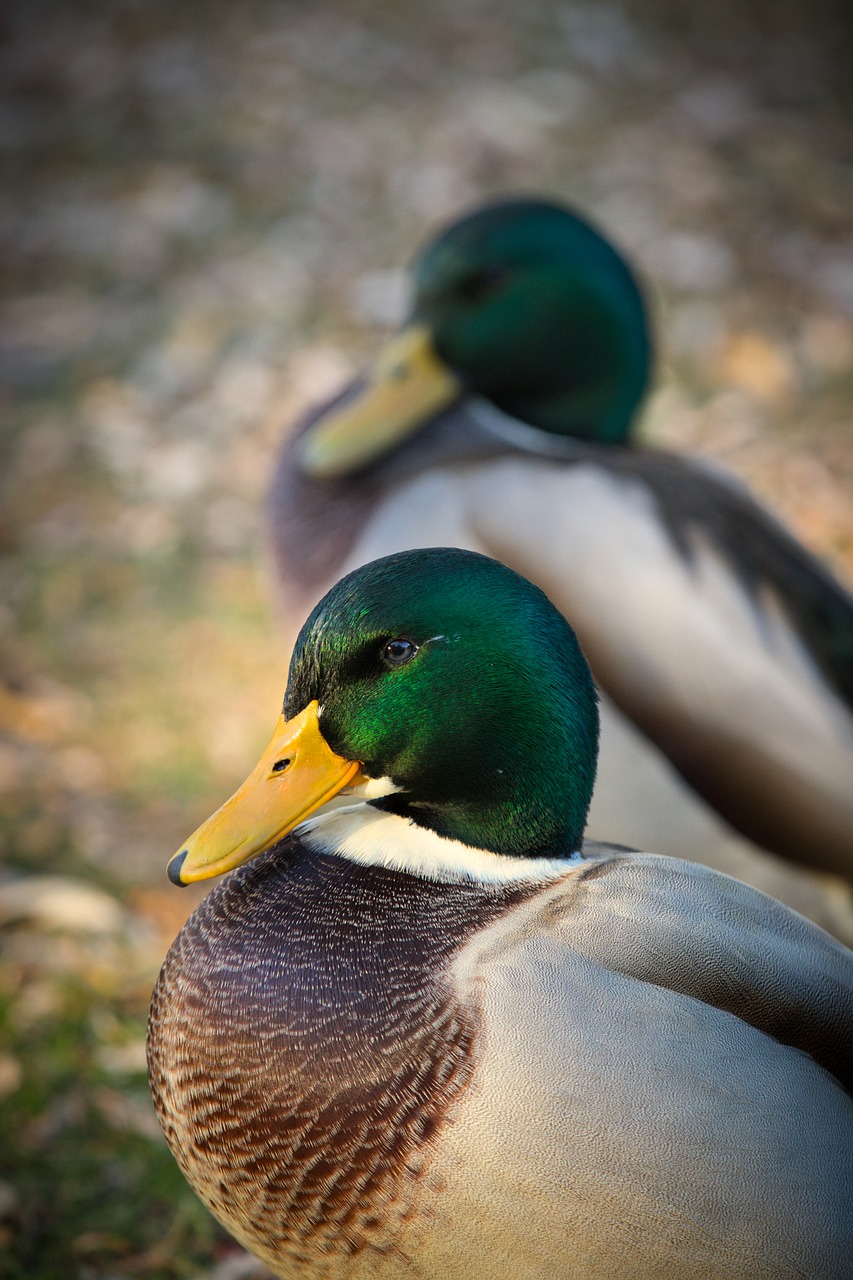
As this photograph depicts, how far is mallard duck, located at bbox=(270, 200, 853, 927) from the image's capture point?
235cm

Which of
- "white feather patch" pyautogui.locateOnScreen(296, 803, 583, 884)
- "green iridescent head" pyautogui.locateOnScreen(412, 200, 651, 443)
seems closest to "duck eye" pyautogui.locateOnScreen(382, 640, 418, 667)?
"white feather patch" pyautogui.locateOnScreen(296, 803, 583, 884)

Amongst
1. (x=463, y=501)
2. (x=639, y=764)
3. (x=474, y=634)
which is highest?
(x=474, y=634)

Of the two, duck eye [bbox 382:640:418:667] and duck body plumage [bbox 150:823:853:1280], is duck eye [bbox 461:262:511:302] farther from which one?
duck body plumage [bbox 150:823:853:1280]

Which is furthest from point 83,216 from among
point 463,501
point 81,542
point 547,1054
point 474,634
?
point 547,1054

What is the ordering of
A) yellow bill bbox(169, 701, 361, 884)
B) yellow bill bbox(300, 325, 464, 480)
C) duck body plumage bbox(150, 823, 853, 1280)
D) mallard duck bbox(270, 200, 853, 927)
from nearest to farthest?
duck body plumage bbox(150, 823, 853, 1280), yellow bill bbox(169, 701, 361, 884), mallard duck bbox(270, 200, 853, 927), yellow bill bbox(300, 325, 464, 480)

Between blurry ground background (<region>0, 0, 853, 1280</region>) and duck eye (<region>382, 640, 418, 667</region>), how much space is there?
1206mm

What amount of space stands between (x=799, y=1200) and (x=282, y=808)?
2.37ft

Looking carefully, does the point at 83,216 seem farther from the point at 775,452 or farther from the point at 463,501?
the point at 463,501

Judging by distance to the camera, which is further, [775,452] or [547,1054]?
[775,452]

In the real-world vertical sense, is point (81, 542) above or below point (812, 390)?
below

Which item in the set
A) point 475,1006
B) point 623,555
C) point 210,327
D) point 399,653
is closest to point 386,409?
point 623,555

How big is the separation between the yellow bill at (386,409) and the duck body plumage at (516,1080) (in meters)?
1.48

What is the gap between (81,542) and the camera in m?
3.98

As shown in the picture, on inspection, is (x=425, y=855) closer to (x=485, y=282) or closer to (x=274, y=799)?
(x=274, y=799)
